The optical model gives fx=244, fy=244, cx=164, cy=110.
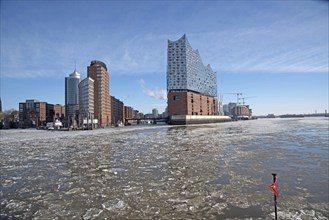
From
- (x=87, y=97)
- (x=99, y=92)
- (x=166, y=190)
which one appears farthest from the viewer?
(x=99, y=92)

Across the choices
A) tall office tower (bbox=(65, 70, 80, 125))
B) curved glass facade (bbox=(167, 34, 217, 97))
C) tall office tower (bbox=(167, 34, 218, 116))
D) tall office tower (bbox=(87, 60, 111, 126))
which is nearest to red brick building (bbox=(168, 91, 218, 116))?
tall office tower (bbox=(167, 34, 218, 116))

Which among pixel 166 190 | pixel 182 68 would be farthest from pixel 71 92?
pixel 166 190

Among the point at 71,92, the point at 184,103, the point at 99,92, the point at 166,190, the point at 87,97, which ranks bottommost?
the point at 166,190

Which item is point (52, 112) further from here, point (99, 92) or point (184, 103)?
point (184, 103)

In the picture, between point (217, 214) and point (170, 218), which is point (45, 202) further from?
point (217, 214)

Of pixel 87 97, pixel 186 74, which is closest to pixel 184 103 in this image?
pixel 186 74

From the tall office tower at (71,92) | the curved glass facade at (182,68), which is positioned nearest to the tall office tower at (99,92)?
the tall office tower at (71,92)

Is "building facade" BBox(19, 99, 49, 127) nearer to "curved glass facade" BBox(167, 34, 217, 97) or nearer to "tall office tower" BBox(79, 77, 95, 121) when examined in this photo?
"tall office tower" BBox(79, 77, 95, 121)

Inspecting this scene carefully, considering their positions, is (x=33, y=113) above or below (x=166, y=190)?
above

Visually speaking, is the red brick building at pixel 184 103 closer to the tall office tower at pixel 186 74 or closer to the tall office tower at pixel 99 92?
the tall office tower at pixel 186 74

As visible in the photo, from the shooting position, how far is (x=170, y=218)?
6.04 metres

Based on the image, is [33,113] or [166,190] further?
[33,113]

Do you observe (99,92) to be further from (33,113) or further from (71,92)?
(71,92)

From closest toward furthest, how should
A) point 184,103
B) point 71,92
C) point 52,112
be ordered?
point 184,103
point 52,112
point 71,92
